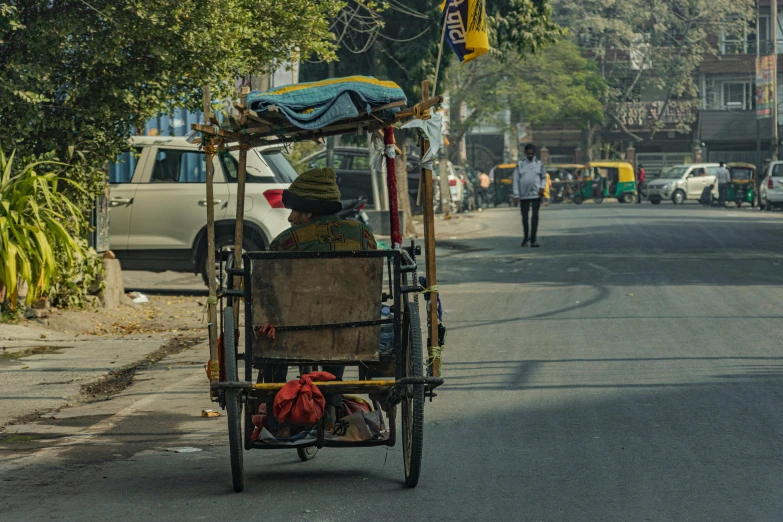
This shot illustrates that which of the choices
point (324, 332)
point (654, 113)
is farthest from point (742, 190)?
point (324, 332)

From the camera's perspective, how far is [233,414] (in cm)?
554

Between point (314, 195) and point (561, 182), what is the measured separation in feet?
163

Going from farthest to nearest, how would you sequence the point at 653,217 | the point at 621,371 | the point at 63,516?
the point at 653,217, the point at 621,371, the point at 63,516

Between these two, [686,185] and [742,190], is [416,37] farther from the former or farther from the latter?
[686,185]

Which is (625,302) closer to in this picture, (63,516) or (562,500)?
(562,500)

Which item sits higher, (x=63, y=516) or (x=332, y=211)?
(x=332, y=211)

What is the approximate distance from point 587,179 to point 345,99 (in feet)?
164

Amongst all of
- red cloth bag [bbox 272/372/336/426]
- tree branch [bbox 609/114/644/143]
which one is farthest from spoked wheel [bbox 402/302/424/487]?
tree branch [bbox 609/114/644/143]

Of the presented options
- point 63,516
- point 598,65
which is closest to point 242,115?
point 63,516

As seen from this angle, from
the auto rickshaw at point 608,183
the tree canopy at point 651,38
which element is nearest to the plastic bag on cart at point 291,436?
the auto rickshaw at point 608,183

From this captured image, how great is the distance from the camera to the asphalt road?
539 cm

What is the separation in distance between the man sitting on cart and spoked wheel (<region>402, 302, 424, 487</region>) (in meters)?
0.45

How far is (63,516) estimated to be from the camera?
5.23 metres

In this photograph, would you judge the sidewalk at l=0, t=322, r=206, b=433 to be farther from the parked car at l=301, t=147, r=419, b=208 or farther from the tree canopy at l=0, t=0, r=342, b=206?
the parked car at l=301, t=147, r=419, b=208
